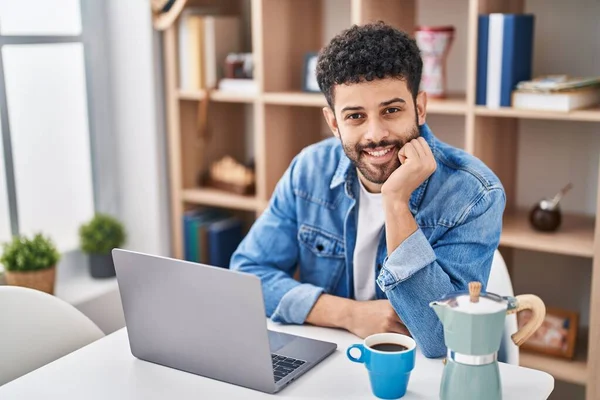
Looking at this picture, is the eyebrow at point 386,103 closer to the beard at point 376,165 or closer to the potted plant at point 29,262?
the beard at point 376,165

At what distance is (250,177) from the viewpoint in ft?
9.66

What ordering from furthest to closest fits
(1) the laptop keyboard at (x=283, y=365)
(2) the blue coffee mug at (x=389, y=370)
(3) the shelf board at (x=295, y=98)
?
1. (3) the shelf board at (x=295, y=98)
2. (1) the laptop keyboard at (x=283, y=365)
3. (2) the blue coffee mug at (x=389, y=370)

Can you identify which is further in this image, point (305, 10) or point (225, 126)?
point (225, 126)

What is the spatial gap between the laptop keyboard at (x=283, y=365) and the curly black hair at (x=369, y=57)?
1.92ft

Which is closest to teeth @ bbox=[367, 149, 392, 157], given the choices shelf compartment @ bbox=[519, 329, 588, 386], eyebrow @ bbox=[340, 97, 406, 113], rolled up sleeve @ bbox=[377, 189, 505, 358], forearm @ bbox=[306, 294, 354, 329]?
eyebrow @ bbox=[340, 97, 406, 113]

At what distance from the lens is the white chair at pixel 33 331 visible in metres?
1.63

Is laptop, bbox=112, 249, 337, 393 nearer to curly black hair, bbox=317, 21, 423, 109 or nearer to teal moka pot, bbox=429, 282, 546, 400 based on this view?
teal moka pot, bbox=429, 282, 546, 400

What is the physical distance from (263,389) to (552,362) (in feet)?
4.62

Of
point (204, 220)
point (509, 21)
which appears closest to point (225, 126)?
point (204, 220)

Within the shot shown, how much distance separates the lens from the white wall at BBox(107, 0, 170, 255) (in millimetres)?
2893

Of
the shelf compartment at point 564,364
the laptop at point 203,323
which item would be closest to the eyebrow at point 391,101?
the laptop at point 203,323

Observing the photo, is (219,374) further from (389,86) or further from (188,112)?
(188,112)

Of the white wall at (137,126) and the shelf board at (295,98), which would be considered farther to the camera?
the white wall at (137,126)

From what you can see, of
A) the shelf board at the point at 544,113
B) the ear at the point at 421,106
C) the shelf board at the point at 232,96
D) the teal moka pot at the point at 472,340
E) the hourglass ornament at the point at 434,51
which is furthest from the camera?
the shelf board at the point at 232,96
